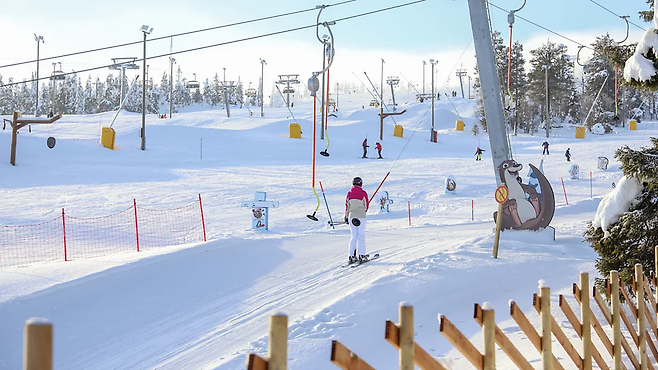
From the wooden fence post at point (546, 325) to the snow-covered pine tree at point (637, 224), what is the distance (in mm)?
3748

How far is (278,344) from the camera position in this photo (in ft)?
6.45

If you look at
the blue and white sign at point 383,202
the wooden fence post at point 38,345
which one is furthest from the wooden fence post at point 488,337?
the blue and white sign at point 383,202

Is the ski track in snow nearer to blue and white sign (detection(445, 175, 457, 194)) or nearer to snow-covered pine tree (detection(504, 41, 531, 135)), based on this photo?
blue and white sign (detection(445, 175, 457, 194))

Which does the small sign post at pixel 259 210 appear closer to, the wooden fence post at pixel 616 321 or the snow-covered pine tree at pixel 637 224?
the snow-covered pine tree at pixel 637 224

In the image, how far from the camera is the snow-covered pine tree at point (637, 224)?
6715 millimetres

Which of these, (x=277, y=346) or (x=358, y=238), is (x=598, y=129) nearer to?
(x=358, y=238)

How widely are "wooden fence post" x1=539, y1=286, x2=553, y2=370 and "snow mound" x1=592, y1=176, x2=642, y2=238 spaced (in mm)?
4008

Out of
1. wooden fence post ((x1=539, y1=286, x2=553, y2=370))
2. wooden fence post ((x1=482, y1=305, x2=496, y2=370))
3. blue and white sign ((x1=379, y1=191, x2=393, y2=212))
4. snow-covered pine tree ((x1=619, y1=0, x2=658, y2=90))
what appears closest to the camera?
wooden fence post ((x1=482, y1=305, x2=496, y2=370))

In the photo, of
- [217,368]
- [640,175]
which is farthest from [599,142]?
[217,368]

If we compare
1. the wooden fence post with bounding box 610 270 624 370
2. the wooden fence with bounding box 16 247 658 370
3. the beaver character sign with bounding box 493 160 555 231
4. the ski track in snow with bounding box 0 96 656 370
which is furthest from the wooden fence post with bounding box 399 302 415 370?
the beaver character sign with bounding box 493 160 555 231

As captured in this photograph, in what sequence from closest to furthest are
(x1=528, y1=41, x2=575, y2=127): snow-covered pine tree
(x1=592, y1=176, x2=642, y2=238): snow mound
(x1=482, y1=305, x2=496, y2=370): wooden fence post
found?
(x1=482, y1=305, x2=496, y2=370): wooden fence post < (x1=592, y1=176, x2=642, y2=238): snow mound < (x1=528, y1=41, x2=575, y2=127): snow-covered pine tree

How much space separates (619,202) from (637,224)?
43 centimetres

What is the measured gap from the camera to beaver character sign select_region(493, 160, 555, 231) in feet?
41.3

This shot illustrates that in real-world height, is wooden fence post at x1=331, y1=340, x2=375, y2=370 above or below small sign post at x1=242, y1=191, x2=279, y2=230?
above
